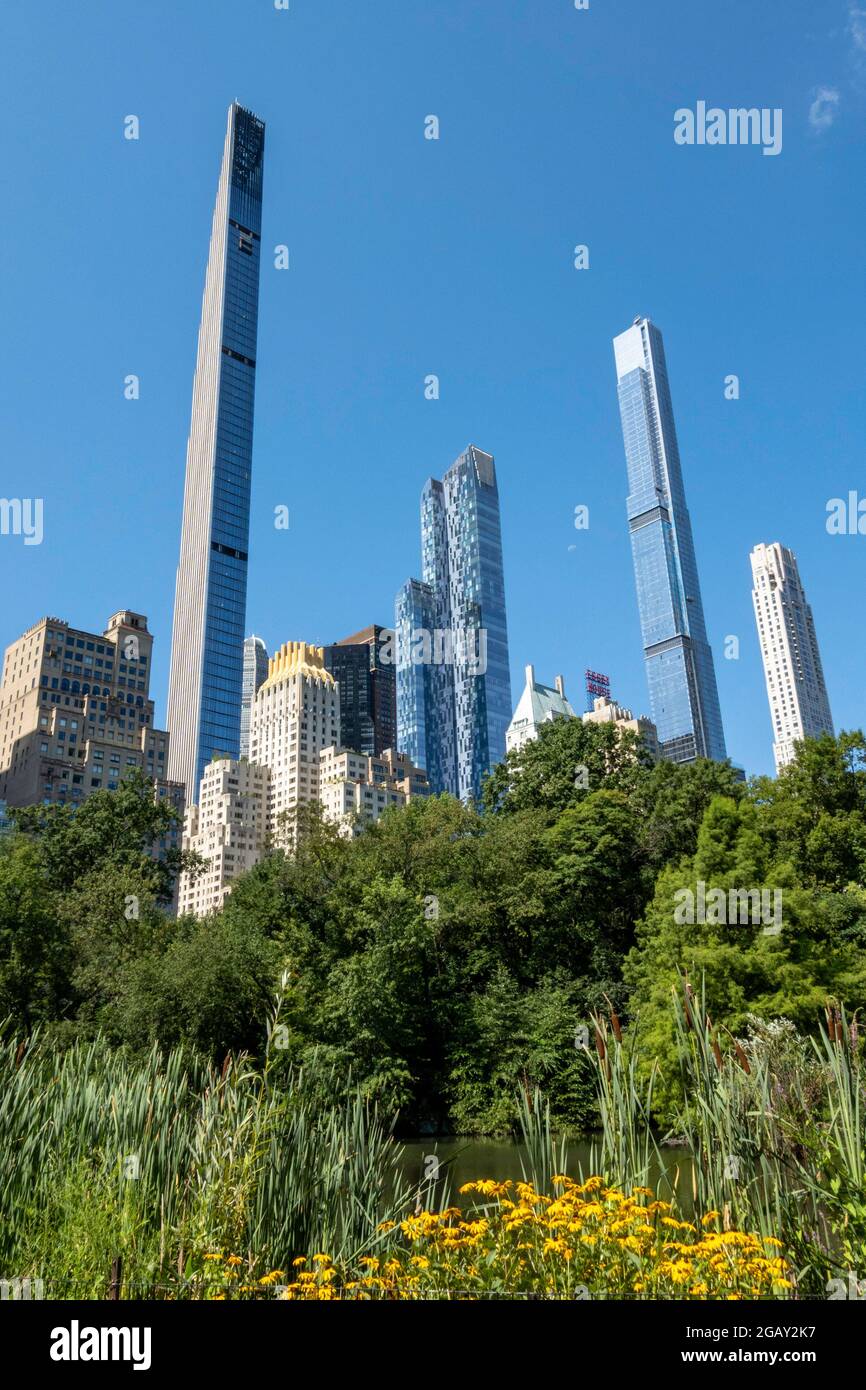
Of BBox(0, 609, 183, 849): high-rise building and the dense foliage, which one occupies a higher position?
BBox(0, 609, 183, 849): high-rise building

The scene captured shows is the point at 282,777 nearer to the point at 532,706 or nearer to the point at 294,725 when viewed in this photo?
the point at 294,725

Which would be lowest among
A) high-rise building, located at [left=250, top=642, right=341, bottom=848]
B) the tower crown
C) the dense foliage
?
the dense foliage

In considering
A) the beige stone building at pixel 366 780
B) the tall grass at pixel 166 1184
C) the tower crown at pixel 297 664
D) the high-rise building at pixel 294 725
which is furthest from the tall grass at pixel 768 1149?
the tower crown at pixel 297 664

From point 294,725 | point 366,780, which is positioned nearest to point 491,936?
point 366,780

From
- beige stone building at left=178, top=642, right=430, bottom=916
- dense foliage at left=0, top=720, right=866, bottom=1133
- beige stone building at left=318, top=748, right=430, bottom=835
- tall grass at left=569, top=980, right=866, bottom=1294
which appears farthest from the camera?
beige stone building at left=318, top=748, right=430, bottom=835

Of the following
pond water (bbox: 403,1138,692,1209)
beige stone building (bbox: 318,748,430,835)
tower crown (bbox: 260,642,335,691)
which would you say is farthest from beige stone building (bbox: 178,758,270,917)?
pond water (bbox: 403,1138,692,1209)

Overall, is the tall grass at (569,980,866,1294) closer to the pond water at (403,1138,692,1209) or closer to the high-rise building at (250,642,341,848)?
the pond water at (403,1138,692,1209)

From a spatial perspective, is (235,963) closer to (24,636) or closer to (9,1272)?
(9,1272)
